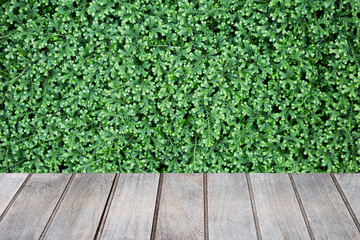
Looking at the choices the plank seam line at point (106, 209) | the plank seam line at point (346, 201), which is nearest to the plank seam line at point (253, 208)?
the plank seam line at point (346, 201)

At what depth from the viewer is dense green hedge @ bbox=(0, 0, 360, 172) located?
260 cm

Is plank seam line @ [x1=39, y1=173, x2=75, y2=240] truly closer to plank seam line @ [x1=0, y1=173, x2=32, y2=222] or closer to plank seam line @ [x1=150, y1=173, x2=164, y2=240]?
plank seam line @ [x1=0, y1=173, x2=32, y2=222]

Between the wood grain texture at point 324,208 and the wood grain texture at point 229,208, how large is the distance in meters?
0.31

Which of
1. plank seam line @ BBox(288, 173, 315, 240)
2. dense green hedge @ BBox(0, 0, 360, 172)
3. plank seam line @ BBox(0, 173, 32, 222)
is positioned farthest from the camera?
dense green hedge @ BBox(0, 0, 360, 172)

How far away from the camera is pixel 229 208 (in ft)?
6.72

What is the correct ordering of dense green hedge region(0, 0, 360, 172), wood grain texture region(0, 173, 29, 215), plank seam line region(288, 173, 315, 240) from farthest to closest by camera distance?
dense green hedge region(0, 0, 360, 172) < wood grain texture region(0, 173, 29, 215) < plank seam line region(288, 173, 315, 240)

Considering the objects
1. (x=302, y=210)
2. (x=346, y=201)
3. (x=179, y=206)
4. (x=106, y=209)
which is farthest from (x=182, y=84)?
(x=346, y=201)

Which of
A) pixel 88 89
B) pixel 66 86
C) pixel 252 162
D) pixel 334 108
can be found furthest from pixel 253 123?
pixel 66 86

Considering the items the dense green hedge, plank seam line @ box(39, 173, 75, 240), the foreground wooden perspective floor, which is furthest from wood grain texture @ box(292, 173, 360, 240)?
plank seam line @ box(39, 173, 75, 240)

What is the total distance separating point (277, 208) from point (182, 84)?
1109 millimetres

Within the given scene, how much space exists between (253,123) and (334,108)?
1.86 feet

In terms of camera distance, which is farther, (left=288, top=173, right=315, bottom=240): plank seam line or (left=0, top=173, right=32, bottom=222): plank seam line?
(left=0, top=173, right=32, bottom=222): plank seam line

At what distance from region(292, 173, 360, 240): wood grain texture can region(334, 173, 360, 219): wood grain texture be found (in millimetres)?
47

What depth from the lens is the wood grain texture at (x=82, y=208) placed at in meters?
1.87
